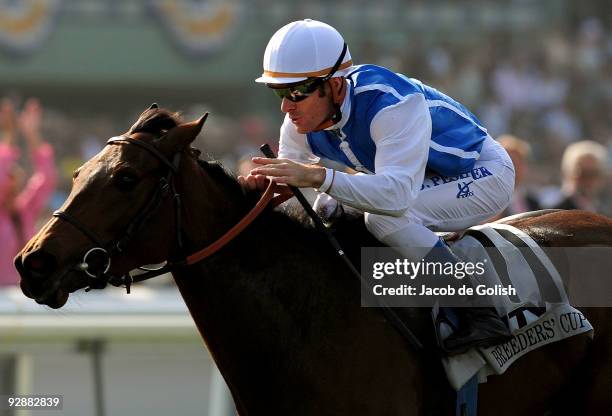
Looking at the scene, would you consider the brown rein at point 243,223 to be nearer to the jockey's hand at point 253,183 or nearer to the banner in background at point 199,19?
the jockey's hand at point 253,183

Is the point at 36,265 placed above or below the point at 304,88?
below

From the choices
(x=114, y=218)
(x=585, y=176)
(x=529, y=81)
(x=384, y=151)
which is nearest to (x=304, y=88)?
(x=384, y=151)

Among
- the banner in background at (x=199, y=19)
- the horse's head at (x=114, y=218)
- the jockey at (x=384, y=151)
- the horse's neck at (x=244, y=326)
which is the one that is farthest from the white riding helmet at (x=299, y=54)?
the banner in background at (x=199, y=19)

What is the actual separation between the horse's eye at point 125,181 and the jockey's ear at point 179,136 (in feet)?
0.53

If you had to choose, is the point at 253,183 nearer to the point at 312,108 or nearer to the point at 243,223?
the point at 243,223

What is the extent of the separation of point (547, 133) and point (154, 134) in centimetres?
1213

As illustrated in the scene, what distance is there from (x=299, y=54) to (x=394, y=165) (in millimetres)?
511

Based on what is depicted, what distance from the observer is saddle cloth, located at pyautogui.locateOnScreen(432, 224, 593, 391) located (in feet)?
13.3

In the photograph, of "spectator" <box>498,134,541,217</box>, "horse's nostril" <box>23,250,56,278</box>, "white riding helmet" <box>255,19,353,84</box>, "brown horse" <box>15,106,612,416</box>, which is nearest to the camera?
"horse's nostril" <box>23,250,56,278</box>

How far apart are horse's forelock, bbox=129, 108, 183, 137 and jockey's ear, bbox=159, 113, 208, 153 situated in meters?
0.06

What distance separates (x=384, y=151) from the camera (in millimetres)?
3928

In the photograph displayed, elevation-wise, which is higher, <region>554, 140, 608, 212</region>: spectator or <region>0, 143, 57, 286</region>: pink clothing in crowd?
<region>554, 140, 608, 212</region>: spectator

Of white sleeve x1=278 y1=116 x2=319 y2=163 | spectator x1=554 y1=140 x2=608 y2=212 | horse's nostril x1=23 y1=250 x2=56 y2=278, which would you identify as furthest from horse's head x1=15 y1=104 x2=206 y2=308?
spectator x1=554 y1=140 x2=608 y2=212

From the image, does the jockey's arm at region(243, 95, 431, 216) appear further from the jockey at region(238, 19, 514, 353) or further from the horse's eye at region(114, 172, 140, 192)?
the horse's eye at region(114, 172, 140, 192)
